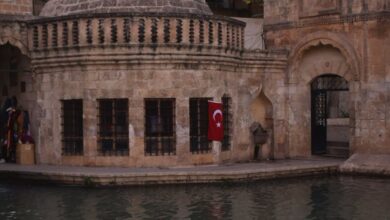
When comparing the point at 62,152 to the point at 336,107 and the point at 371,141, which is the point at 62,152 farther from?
the point at 336,107

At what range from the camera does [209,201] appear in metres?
15.1

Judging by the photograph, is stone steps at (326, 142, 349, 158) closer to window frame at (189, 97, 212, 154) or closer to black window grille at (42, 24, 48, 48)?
window frame at (189, 97, 212, 154)

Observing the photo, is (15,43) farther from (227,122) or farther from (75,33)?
(227,122)

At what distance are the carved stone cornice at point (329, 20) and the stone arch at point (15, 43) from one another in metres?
7.67

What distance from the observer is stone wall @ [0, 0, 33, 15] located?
1995 cm

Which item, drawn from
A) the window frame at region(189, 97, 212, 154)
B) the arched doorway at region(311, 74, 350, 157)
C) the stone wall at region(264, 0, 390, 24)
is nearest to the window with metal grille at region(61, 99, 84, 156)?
the window frame at region(189, 97, 212, 154)

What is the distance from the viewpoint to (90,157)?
1905 cm

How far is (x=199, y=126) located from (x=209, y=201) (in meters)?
4.68

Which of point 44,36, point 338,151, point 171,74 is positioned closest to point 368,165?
point 338,151

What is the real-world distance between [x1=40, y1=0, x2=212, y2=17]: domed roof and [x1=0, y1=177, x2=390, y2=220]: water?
5.12 m

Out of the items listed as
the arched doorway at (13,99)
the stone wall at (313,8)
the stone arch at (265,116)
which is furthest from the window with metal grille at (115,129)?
the stone wall at (313,8)

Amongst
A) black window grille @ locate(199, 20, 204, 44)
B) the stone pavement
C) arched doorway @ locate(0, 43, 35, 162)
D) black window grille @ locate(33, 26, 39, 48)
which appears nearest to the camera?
the stone pavement

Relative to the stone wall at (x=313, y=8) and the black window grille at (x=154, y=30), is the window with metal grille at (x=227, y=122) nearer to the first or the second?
the black window grille at (x=154, y=30)

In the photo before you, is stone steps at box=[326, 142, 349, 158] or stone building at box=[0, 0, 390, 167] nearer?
stone building at box=[0, 0, 390, 167]
